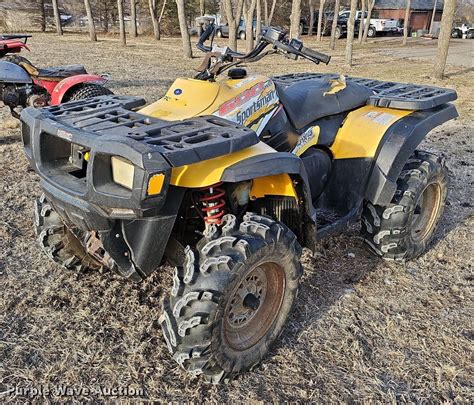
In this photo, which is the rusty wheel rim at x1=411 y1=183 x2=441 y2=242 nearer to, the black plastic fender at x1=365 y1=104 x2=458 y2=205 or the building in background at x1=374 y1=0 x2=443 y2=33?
the black plastic fender at x1=365 y1=104 x2=458 y2=205

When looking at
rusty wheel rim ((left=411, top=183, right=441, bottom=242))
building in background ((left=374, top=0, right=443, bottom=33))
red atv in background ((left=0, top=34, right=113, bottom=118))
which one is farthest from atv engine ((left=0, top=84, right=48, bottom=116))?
building in background ((left=374, top=0, right=443, bottom=33))

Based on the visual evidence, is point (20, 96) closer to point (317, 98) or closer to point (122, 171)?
point (317, 98)

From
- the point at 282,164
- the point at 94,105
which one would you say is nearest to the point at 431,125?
the point at 282,164

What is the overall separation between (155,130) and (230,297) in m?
0.91

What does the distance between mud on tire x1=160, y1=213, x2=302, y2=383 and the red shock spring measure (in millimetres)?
100

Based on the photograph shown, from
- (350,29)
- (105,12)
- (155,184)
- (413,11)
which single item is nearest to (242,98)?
(155,184)

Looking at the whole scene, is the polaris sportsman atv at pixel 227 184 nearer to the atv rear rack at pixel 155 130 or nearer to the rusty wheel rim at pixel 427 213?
the atv rear rack at pixel 155 130

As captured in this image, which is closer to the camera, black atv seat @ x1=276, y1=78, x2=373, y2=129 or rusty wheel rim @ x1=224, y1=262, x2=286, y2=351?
rusty wheel rim @ x1=224, y1=262, x2=286, y2=351

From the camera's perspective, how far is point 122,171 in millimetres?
2252

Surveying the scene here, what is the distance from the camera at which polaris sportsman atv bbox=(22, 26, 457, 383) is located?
7.49 feet

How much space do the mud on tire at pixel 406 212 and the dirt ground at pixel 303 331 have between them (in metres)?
0.18

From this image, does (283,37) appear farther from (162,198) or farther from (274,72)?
(274,72)

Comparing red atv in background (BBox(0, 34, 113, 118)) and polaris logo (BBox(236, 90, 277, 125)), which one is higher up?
polaris logo (BBox(236, 90, 277, 125))

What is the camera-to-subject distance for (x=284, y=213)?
299 cm
